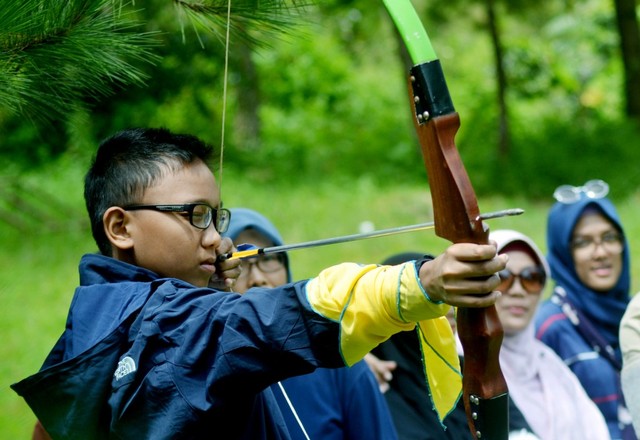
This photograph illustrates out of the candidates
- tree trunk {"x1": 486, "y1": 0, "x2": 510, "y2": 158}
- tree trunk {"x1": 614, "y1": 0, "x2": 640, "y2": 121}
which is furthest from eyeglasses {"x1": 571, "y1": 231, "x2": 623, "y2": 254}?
tree trunk {"x1": 614, "y1": 0, "x2": 640, "y2": 121}

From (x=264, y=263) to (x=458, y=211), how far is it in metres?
1.56

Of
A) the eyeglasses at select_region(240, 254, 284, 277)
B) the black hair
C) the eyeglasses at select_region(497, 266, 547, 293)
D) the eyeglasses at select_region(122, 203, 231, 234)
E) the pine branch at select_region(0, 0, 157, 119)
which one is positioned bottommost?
the eyeglasses at select_region(497, 266, 547, 293)

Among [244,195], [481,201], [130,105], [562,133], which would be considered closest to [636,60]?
[562,133]

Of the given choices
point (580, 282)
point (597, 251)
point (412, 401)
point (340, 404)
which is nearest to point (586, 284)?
point (580, 282)

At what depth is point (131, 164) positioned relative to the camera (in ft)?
6.50

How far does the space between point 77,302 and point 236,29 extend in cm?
98

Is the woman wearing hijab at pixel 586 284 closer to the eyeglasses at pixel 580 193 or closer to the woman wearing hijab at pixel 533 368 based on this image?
the eyeglasses at pixel 580 193

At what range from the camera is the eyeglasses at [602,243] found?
4113mm

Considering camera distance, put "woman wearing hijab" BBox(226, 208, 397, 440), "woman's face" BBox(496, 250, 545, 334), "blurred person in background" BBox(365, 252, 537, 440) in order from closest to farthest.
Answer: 1. "woman wearing hijab" BBox(226, 208, 397, 440)
2. "blurred person in background" BBox(365, 252, 537, 440)
3. "woman's face" BBox(496, 250, 545, 334)

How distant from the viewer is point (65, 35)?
2.14m

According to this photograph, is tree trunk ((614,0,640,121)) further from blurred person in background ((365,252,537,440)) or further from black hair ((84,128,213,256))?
black hair ((84,128,213,256))

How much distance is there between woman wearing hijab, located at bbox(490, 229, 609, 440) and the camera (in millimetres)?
3504

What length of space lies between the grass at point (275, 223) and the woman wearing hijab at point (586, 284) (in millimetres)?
2761

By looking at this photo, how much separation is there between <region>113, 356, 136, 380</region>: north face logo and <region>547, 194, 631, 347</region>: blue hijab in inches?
114
